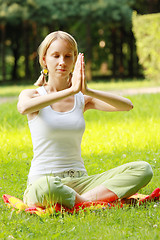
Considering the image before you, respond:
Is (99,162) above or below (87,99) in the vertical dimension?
below

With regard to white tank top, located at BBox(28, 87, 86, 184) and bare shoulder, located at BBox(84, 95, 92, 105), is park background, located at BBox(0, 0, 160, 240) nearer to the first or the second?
white tank top, located at BBox(28, 87, 86, 184)

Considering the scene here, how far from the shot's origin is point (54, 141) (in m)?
3.75

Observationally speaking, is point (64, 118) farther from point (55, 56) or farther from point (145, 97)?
point (145, 97)

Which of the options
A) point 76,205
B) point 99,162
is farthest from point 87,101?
point 99,162

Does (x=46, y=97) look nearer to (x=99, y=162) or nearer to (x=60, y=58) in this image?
(x=60, y=58)

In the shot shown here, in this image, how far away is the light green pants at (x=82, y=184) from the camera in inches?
137

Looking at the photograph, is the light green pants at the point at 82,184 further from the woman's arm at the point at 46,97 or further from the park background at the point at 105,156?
the woman's arm at the point at 46,97

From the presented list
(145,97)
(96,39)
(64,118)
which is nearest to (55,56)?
(64,118)

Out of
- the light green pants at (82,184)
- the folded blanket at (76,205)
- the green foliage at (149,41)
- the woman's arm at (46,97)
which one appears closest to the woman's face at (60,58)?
the woman's arm at (46,97)

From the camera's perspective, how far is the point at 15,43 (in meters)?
33.7

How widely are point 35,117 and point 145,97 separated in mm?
7343

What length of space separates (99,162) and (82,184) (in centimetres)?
170

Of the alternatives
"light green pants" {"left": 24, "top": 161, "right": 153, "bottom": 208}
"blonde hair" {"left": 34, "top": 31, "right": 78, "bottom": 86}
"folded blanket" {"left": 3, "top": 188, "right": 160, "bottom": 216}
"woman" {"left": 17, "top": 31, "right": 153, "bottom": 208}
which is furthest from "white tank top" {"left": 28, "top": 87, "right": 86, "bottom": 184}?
"blonde hair" {"left": 34, "top": 31, "right": 78, "bottom": 86}

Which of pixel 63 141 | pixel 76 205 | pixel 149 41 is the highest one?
pixel 149 41
